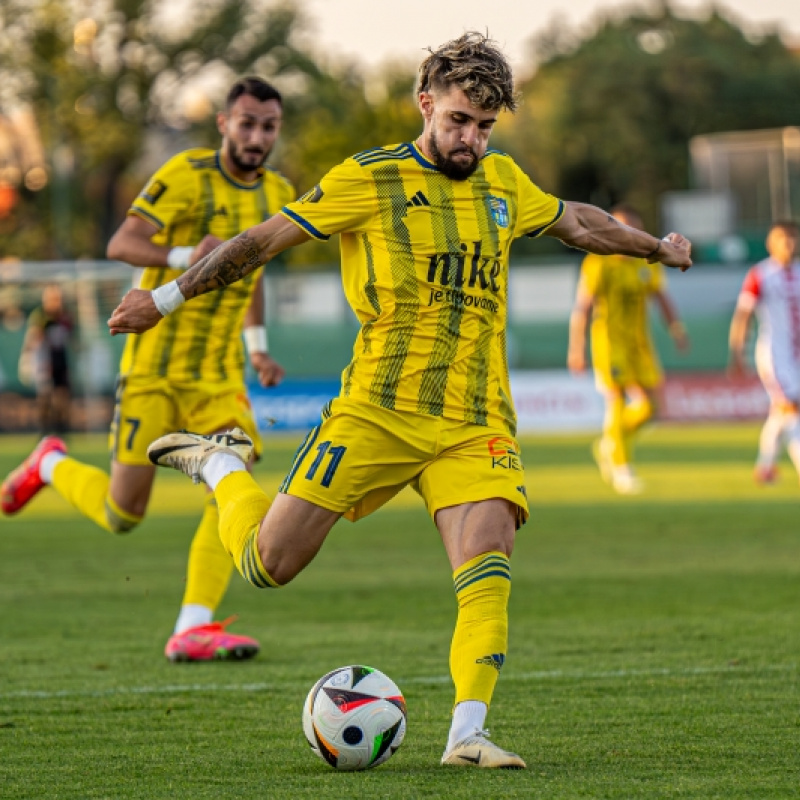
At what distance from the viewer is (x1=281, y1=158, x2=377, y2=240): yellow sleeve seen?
540 centimetres

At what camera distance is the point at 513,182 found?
570 cm

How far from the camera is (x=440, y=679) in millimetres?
7016

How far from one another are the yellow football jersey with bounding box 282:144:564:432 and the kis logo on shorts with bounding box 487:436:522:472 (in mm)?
80

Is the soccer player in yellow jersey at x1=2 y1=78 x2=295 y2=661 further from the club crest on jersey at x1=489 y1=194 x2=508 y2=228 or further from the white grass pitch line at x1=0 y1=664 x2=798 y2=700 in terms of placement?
the club crest on jersey at x1=489 y1=194 x2=508 y2=228

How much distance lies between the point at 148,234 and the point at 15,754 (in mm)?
2932

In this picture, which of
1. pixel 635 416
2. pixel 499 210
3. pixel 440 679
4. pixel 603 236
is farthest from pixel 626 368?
pixel 499 210

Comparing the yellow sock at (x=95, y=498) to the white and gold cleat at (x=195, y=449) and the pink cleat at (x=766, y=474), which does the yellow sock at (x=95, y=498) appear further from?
the pink cleat at (x=766, y=474)

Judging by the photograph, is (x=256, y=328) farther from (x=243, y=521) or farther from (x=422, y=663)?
(x=243, y=521)

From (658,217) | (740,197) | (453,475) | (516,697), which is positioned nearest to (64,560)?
(516,697)

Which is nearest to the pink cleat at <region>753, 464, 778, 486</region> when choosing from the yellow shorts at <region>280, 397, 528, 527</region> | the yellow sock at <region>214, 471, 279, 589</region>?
the yellow sock at <region>214, 471, 279, 589</region>

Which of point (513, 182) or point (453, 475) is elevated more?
point (513, 182)

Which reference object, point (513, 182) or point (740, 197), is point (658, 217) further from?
point (513, 182)

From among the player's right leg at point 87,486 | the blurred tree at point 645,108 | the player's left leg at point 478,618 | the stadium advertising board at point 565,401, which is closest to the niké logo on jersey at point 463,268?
the player's left leg at point 478,618

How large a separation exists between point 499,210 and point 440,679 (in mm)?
2286
